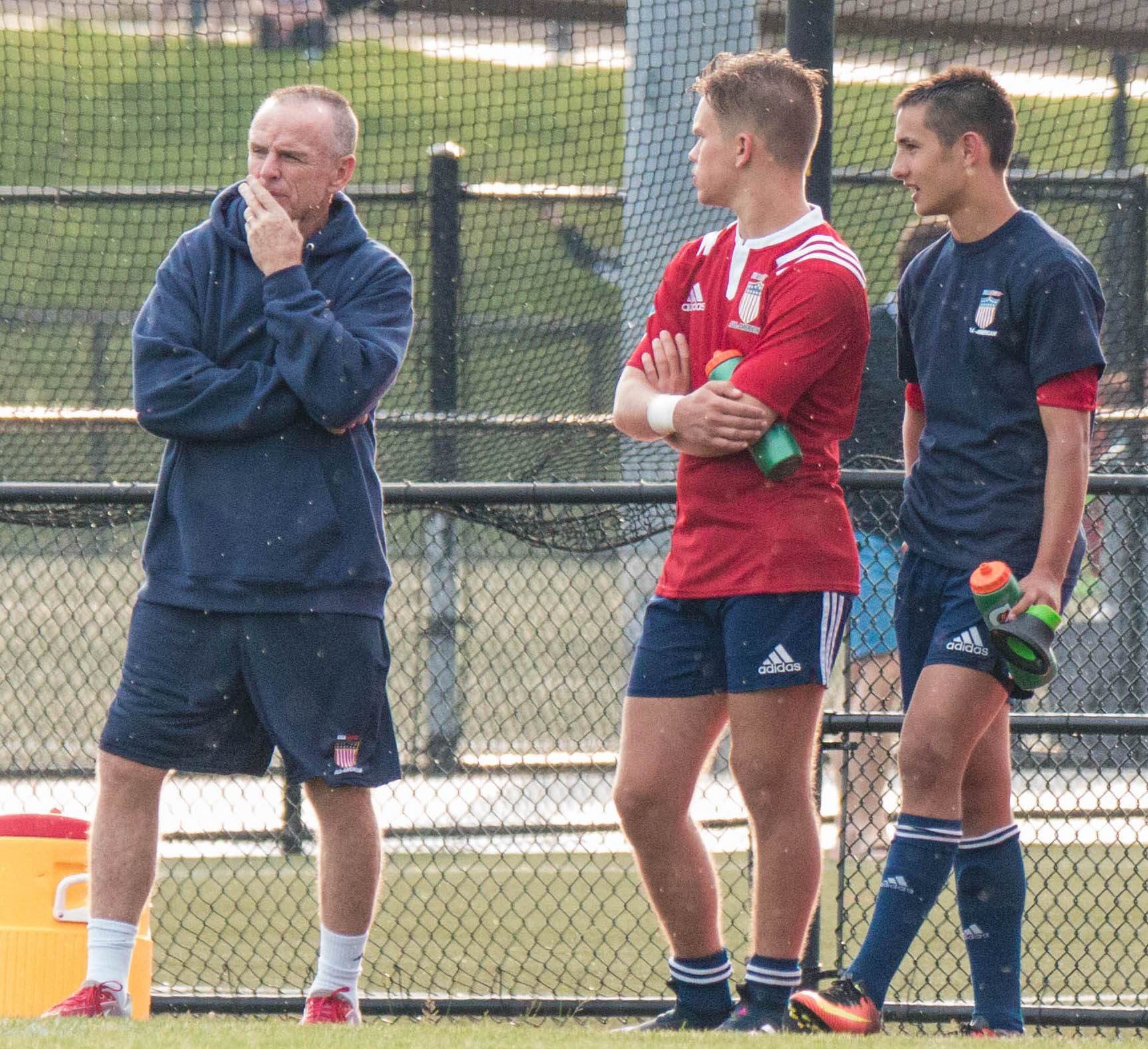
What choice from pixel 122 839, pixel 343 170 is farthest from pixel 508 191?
pixel 122 839

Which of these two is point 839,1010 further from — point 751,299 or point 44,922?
point 44,922

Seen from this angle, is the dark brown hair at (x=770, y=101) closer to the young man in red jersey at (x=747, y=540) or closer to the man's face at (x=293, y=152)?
the young man in red jersey at (x=747, y=540)

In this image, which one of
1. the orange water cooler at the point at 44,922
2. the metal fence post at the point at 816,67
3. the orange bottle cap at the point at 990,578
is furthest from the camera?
the metal fence post at the point at 816,67

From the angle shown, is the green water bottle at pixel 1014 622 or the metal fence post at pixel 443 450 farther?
the metal fence post at pixel 443 450

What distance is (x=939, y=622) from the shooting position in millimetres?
3186

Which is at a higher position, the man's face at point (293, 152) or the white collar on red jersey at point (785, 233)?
the man's face at point (293, 152)

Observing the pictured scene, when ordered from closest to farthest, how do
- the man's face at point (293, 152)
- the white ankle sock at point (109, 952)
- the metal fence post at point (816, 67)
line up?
the white ankle sock at point (109, 952) < the man's face at point (293, 152) < the metal fence post at point (816, 67)

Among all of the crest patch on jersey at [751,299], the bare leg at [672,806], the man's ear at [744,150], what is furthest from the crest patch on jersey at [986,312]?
the bare leg at [672,806]

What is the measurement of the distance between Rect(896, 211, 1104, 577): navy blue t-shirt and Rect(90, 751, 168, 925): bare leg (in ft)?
5.31

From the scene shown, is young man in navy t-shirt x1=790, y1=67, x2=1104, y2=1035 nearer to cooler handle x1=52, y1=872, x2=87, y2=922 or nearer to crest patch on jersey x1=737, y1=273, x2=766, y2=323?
crest patch on jersey x1=737, y1=273, x2=766, y2=323

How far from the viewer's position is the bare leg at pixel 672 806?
3.18 m

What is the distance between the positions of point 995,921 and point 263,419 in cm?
177

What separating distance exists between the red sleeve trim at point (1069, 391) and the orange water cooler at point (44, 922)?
2101mm

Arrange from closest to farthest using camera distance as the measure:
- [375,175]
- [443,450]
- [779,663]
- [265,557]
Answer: [779,663]
[265,557]
[443,450]
[375,175]
